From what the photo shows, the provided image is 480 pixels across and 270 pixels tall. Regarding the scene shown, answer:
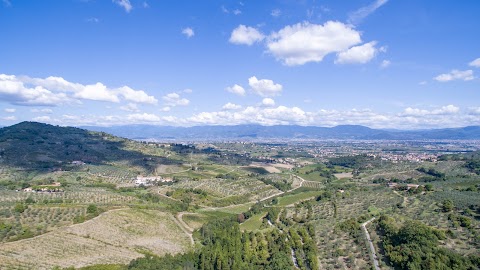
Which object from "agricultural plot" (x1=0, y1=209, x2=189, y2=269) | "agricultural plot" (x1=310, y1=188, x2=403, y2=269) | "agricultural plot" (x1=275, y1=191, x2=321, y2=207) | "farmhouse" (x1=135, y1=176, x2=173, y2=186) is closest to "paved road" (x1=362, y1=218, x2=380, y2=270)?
"agricultural plot" (x1=310, y1=188, x2=403, y2=269)

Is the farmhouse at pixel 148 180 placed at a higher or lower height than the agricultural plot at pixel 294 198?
higher

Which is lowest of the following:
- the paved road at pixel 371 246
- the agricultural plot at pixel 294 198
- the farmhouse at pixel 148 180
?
the agricultural plot at pixel 294 198

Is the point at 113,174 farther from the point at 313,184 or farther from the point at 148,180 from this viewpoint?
the point at 313,184

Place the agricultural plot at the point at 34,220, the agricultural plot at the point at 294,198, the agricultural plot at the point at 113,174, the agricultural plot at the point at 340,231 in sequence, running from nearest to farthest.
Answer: the agricultural plot at the point at 340,231, the agricultural plot at the point at 34,220, the agricultural plot at the point at 294,198, the agricultural plot at the point at 113,174

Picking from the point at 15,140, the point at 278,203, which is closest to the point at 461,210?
the point at 278,203

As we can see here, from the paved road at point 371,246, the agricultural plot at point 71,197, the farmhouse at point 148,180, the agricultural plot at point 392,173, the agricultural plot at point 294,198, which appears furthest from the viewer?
the agricultural plot at point 392,173

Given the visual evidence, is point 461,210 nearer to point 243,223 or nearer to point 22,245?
point 243,223

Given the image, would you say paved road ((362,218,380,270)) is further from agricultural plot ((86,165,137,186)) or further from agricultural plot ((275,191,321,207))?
agricultural plot ((86,165,137,186))

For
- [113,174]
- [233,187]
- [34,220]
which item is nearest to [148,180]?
[113,174]

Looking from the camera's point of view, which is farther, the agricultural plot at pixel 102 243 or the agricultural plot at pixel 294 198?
the agricultural plot at pixel 294 198

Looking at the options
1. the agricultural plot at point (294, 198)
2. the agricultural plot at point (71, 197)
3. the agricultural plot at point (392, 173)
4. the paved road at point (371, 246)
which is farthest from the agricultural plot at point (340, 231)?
the agricultural plot at point (71, 197)

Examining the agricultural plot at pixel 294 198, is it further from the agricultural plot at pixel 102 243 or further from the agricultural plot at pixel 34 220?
the agricultural plot at pixel 34 220
